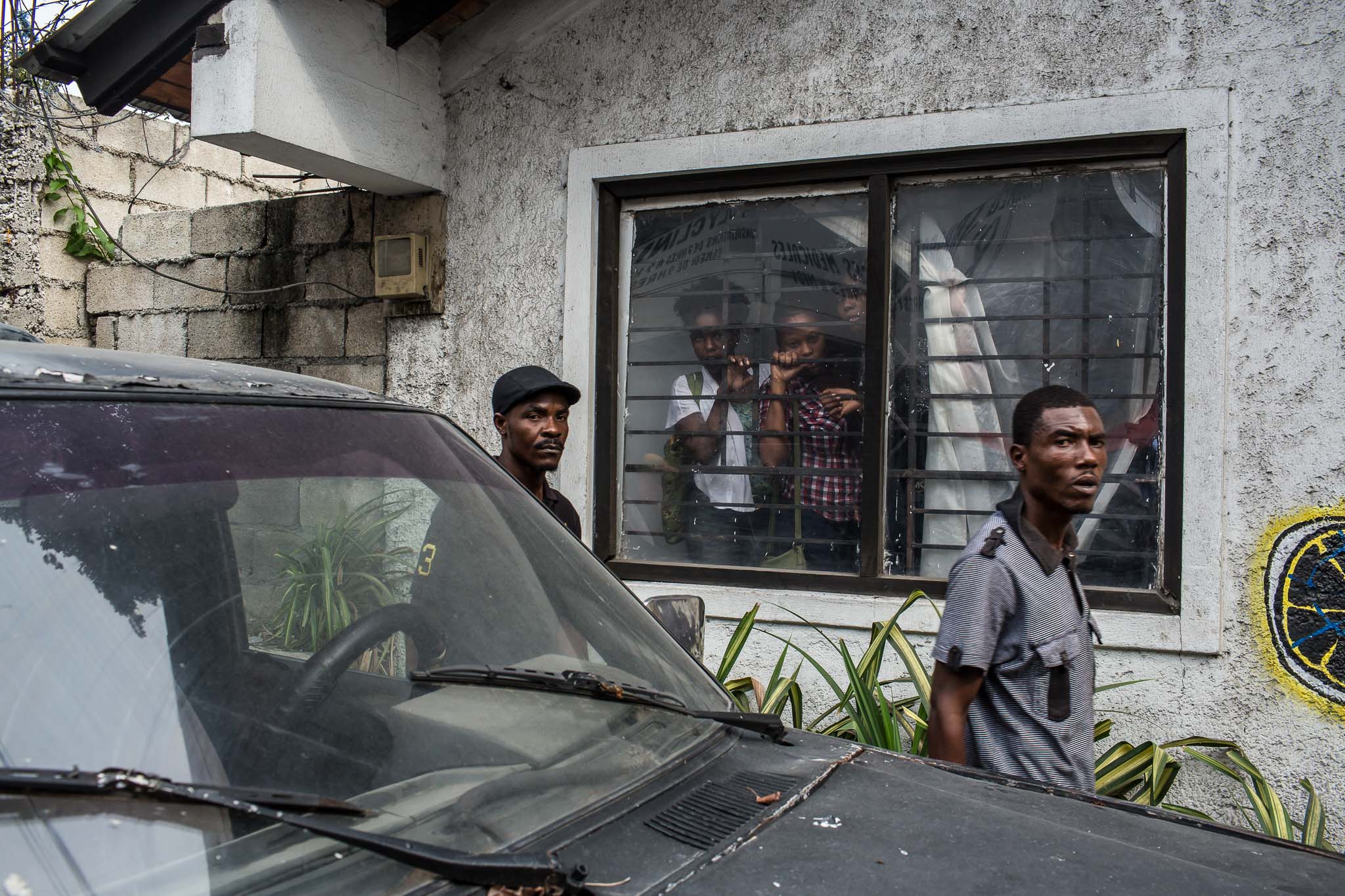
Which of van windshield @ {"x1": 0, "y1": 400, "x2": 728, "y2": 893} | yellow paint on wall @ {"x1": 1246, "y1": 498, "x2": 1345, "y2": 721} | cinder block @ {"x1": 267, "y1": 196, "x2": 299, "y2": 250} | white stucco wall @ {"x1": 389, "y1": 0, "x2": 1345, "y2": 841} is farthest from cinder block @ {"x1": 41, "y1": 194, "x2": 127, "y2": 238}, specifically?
yellow paint on wall @ {"x1": 1246, "y1": 498, "x2": 1345, "y2": 721}

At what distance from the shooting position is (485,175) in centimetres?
485

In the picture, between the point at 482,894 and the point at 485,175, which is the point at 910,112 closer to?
the point at 485,175

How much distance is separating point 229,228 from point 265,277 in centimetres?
37

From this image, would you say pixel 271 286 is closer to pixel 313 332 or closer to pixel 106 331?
pixel 313 332

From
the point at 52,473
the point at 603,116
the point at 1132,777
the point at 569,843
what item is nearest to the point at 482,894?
the point at 569,843

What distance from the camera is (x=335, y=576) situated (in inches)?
61.2

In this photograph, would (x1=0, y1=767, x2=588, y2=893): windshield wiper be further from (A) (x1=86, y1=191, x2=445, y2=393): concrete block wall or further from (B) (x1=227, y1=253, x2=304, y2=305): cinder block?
(B) (x1=227, y1=253, x2=304, y2=305): cinder block

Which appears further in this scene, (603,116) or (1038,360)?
(603,116)

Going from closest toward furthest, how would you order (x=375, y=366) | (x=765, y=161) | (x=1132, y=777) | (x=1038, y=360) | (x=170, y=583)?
(x=170, y=583) < (x=1132, y=777) < (x=1038, y=360) < (x=765, y=161) < (x=375, y=366)

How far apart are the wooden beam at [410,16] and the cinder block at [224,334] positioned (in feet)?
5.13

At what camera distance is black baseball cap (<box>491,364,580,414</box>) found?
12.0ft

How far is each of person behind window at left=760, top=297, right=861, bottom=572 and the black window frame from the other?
10 cm

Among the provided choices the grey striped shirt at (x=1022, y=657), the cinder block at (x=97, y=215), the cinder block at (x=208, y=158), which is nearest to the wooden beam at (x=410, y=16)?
the cinder block at (x=97, y=215)

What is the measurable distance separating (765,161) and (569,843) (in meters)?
3.44
